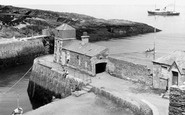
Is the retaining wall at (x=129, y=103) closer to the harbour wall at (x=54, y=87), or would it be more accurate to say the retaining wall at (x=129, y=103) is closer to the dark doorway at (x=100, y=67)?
the harbour wall at (x=54, y=87)

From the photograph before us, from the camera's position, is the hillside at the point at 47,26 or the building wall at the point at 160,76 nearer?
the building wall at the point at 160,76

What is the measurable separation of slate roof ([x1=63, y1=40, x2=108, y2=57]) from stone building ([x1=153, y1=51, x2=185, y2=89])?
7874mm

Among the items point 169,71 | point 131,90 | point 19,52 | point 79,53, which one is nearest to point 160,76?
point 169,71

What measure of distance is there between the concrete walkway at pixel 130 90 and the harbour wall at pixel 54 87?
0.86 metres

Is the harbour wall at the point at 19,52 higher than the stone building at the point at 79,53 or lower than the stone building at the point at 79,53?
lower

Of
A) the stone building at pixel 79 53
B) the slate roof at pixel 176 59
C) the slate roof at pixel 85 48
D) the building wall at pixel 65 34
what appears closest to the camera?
the slate roof at pixel 176 59

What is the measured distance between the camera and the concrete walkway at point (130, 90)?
22.7 metres

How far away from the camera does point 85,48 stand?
34562 mm

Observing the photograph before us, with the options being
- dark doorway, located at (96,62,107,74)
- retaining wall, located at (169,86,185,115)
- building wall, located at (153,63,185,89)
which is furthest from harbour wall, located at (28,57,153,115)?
retaining wall, located at (169,86,185,115)

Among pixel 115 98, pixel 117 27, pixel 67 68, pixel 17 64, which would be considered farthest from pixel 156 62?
pixel 117 27

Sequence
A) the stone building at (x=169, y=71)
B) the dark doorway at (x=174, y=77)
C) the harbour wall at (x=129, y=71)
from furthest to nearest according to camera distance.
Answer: the harbour wall at (x=129, y=71) → the dark doorway at (x=174, y=77) → the stone building at (x=169, y=71)

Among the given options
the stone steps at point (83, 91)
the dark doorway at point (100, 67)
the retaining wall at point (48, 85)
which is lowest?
the retaining wall at point (48, 85)

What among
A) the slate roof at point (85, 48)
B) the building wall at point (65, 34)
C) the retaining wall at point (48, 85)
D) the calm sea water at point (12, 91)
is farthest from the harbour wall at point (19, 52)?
the slate roof at point (85, 48)

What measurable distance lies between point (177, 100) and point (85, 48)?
2378 centimetres
